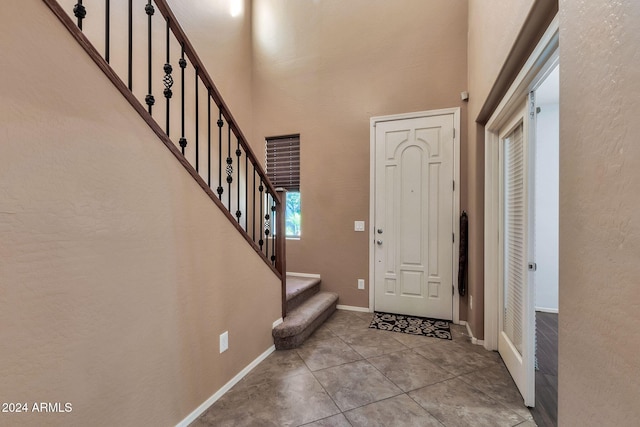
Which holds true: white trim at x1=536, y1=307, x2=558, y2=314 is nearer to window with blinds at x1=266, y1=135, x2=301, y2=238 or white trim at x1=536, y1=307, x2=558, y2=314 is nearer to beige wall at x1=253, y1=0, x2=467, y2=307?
beige wall at x1=253, y1=0, x2=467, y2=307

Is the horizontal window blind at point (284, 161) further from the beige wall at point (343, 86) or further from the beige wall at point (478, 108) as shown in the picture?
the beige wall at point (478, 108)

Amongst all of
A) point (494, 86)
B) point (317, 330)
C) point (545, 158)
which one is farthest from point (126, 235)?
point (545, 158)

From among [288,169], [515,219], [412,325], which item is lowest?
[412,325]

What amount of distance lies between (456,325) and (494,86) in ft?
8.02

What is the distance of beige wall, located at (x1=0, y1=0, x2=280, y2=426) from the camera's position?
2.97 feet

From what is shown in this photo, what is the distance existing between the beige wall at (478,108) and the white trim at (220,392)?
1997 mm

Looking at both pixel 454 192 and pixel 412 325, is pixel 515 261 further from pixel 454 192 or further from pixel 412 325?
pixel 412 325

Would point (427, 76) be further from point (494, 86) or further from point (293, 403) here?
point (293, 403)

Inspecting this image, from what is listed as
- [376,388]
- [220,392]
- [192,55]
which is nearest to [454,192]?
[376,388]

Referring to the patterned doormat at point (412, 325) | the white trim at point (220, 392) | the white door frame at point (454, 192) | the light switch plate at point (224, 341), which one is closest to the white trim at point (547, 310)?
Result: the white door frame at point (454, 192)

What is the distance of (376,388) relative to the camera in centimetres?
193

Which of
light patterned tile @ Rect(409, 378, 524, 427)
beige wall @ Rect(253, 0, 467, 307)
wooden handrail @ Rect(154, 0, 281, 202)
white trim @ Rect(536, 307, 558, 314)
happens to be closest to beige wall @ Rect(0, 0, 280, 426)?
wooden handrail @ Rect(154, 0, 281, 202)

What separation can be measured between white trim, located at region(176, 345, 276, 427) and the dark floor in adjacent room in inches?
75.1

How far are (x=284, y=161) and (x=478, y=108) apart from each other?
7.95 feet
